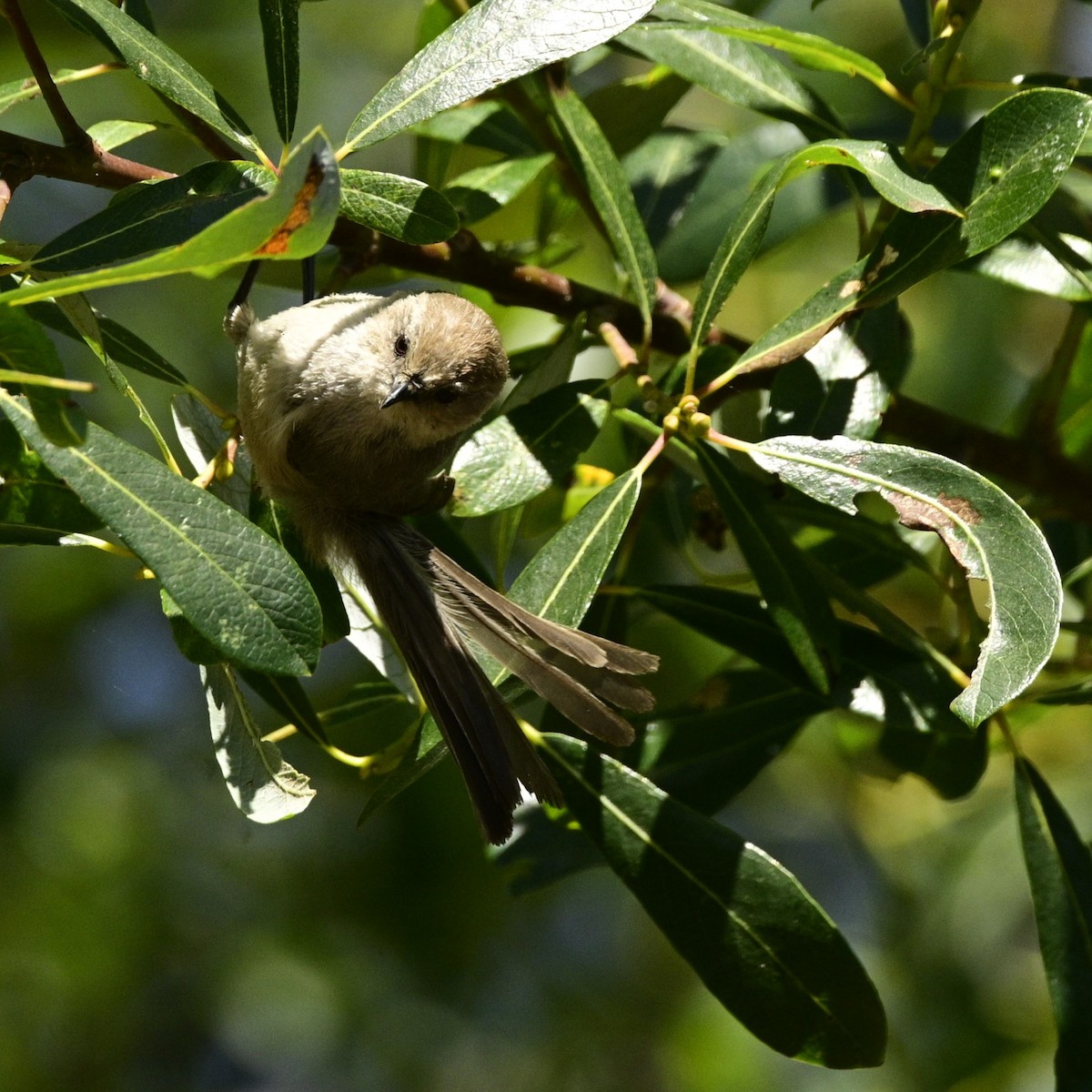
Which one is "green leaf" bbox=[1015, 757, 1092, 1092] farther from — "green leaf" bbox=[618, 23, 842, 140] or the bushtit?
"green leaf" bbox=[618, 23, 842, 140]

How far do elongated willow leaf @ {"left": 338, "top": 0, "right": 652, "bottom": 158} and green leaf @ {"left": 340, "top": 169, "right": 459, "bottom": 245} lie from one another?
5cm

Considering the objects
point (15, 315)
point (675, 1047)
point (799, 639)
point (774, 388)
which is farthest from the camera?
point (675, 1047)

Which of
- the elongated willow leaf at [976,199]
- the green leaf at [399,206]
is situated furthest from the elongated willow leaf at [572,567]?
the green leaf at [399,206]

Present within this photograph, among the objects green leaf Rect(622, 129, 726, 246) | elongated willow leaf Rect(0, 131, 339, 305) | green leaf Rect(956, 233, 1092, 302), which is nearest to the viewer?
elongated willow leaf Rect(0, 131, 339, 305)

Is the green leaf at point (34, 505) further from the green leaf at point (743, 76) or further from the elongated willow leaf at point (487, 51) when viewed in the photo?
the green leaf at point (743, 76)

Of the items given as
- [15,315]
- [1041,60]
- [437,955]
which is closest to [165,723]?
[437,955]

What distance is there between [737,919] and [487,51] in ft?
4.14

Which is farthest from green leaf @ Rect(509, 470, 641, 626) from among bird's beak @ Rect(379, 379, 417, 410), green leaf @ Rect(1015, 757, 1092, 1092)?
green leaf @ Rect(1015, 757, 1092, 1092)

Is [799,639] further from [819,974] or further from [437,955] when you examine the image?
[437,955]

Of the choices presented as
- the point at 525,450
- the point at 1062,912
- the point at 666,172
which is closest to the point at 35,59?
the point at 525,450

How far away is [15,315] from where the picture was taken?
127 centimetres

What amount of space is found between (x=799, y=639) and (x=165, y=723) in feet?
9.54

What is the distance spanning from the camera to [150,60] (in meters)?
1.58

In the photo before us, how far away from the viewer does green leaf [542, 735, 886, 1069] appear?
5.47 feet
